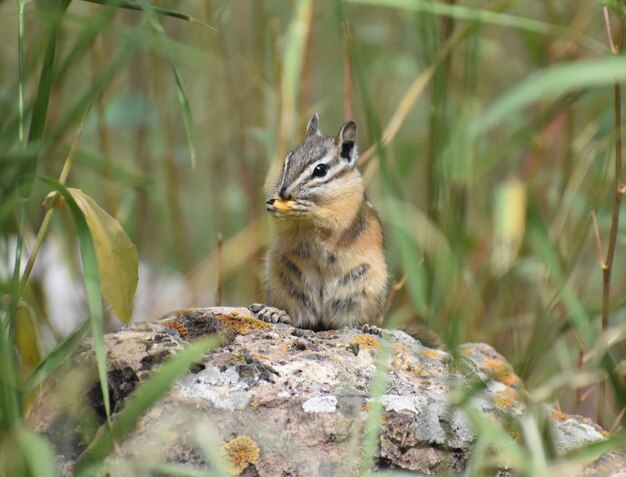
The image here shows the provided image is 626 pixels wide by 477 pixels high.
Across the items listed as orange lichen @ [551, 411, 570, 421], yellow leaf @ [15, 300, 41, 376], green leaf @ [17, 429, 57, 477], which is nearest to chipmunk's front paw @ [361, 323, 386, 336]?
orange lichen @ [551, 411, 570, 421]

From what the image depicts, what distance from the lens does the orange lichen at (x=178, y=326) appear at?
9.18 feet

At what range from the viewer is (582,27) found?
480 cm

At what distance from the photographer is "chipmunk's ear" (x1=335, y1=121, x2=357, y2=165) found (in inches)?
143

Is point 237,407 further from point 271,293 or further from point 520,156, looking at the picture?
point 520,156

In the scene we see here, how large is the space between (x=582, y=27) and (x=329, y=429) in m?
3.00

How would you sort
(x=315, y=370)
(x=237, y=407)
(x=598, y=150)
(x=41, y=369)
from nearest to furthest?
(x=41, y=369), (x=237, y=407), (x=315, y=370), (x=598, y=150)

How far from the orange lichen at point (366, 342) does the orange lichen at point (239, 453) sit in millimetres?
691

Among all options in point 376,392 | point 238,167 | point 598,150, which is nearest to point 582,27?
point 598,150

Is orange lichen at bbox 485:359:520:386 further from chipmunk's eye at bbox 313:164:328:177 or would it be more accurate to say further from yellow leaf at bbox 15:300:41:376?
yellow leaf at bbox 15:300:41:376

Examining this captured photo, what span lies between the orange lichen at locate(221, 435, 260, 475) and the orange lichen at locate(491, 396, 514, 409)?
2.48 feet

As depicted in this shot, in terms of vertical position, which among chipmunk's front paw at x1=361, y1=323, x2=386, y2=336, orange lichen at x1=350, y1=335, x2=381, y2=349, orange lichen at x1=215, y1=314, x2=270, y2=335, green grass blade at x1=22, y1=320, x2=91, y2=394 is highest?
green grass blade at x1=22, y1=320, x2=91, y2=394

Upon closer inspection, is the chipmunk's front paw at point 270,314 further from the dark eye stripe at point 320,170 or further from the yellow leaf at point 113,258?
the yellow leaf at point 113,258

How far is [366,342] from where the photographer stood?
303 cm

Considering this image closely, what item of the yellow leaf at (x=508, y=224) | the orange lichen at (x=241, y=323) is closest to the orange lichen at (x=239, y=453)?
the orange lichen at (x=241, y=323)
